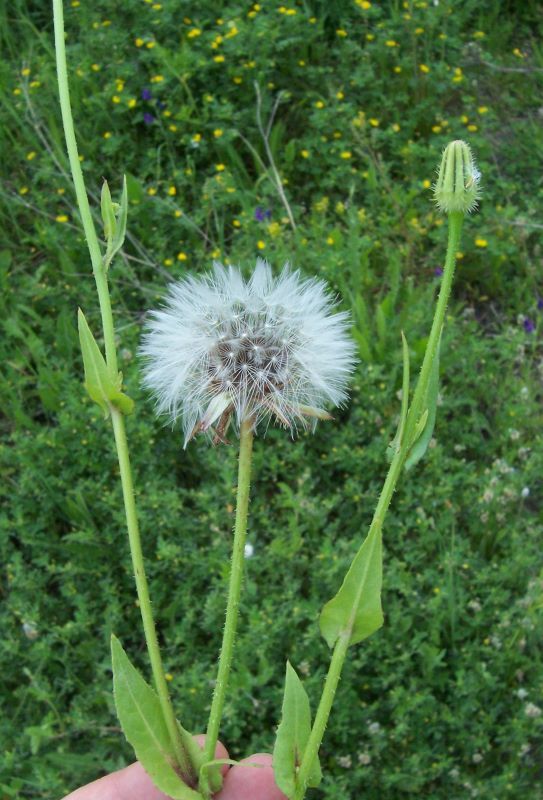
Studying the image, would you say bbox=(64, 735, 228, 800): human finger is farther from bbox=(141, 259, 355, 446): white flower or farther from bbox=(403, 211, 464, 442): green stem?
bbox=(403, 211, 464, 442): green stem

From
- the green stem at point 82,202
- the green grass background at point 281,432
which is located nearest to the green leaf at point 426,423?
the green stem at point 82,202

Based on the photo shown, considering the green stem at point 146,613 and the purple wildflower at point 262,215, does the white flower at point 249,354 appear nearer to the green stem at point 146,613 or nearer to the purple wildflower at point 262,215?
the green stem at point 146,613

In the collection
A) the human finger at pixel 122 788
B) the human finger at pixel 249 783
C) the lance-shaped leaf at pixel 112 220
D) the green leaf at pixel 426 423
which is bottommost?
the human finger at pixel 249 783

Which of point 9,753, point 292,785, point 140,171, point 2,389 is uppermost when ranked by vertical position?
point 140,171

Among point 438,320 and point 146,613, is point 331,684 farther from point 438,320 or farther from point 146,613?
point 438,320

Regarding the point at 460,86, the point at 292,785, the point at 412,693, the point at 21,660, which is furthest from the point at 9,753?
the point at 460,86

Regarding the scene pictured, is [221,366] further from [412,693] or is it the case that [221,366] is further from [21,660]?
[21,660]

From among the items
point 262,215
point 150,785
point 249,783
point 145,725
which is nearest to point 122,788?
point 150,785

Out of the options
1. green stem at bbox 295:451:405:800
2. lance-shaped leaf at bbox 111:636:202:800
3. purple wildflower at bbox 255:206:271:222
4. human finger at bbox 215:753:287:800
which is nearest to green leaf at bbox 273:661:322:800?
green stem at bbox 295:451:405:800

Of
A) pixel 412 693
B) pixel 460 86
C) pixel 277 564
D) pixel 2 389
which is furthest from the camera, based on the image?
pixel 460 86
